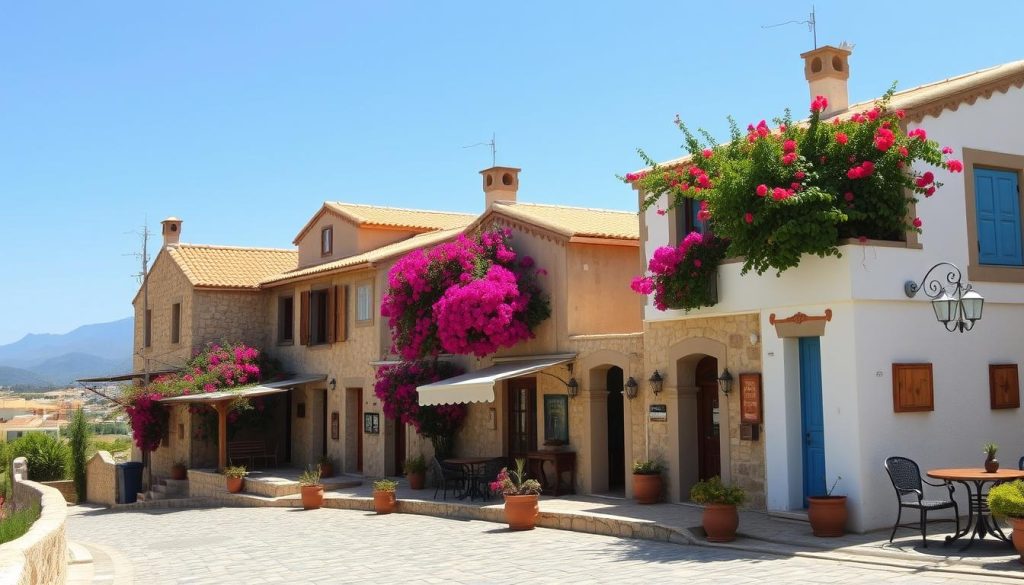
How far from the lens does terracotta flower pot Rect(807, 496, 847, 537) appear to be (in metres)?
12.4

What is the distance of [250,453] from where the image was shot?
94.2ft

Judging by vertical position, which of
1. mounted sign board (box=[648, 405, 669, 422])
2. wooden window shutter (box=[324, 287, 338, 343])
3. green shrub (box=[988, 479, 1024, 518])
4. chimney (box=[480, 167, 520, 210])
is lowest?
green shrub (box=[988, 479, 1024, 518])

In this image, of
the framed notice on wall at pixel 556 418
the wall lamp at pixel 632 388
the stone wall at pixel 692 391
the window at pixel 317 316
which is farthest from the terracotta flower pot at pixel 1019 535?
the window at pixel 317 316

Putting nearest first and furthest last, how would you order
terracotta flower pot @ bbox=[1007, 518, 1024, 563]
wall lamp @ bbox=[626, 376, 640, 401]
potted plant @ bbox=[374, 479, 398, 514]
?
1. terracotta flower pot @ bbox=[1007, 518, 1024, 563]
2. wall lamp @ bbox=[626, 376, 640, 401]
3. potted plant @ bbox=[374, 479, 398, 514]

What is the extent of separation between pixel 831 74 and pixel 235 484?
16.9 metres

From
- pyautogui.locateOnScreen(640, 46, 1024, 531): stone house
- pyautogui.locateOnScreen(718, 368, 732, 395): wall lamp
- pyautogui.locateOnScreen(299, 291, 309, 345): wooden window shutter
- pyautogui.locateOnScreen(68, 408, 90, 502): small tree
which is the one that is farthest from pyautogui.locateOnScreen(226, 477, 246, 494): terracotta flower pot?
pyautogui.locateOnScreen(718, 368, 732, 395): wall lamp

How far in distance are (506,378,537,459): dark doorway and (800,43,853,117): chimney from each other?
7683mm

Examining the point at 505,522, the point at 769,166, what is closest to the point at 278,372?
the point at 505,522

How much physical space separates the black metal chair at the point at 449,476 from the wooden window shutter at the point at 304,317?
28.5 feet

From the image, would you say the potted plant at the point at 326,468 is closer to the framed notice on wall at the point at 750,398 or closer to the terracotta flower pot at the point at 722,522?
the framed notice on wall at the point at 750,398

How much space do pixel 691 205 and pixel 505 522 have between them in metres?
6.11

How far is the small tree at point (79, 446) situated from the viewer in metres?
33.6

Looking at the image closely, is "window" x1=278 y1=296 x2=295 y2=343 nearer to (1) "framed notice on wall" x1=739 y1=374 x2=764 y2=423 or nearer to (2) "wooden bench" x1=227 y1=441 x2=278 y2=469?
(2) "wooden bench" x1=227 y1=441 x2=278 y2=469

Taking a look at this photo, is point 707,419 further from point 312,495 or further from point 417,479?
point 312,495
